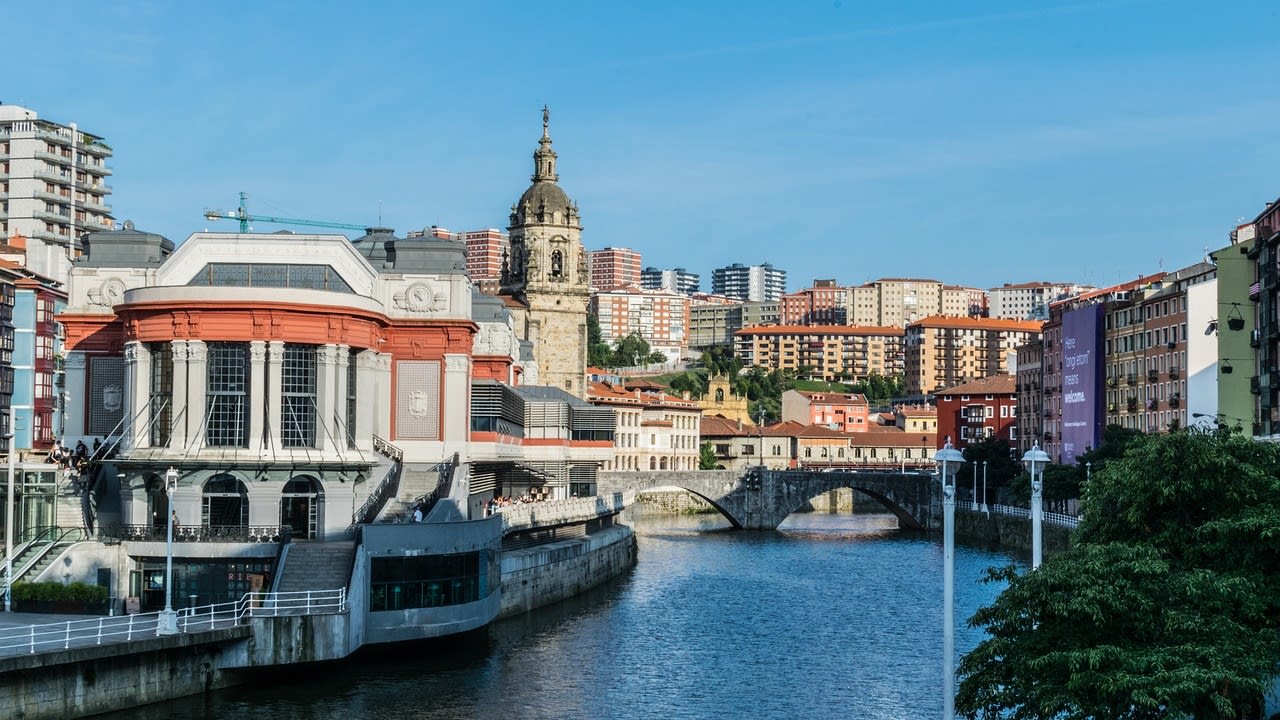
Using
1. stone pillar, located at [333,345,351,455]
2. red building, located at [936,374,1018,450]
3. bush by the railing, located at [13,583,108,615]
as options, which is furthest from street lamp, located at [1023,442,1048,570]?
red building, located at [936,374,1018,450]

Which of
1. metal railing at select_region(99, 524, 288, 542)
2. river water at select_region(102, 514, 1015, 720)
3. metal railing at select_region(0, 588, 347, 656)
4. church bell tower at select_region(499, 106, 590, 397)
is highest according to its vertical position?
church bell tower at select_region(499, 106, 590, 397)

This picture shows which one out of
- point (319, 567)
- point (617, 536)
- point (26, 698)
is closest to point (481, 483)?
point (617, 536)

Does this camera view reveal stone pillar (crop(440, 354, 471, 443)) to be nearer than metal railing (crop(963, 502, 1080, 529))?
Yes

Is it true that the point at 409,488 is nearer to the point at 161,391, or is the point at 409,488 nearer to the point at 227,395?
the point at 227,395

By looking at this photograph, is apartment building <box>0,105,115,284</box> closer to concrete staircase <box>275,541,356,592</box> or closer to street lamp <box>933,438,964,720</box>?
concrete staircase <box>275,541,356,592</box>

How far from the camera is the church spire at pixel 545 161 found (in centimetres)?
17538

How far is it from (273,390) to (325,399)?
7.19ft

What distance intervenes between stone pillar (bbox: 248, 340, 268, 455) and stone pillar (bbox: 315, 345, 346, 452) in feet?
7.35

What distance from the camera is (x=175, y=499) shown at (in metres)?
64.7

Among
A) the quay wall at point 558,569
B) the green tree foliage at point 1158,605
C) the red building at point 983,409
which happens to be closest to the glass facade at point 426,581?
the quay wall at point 558,569

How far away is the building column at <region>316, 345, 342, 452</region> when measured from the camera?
66.4 m

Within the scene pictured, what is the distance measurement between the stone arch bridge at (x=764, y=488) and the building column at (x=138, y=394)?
8834 centimetres

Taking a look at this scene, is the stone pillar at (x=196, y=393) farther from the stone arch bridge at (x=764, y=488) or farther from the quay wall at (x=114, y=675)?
the stone arch bridge at (x=764, y=488)

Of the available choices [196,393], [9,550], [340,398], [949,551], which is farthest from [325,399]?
[949,551]
